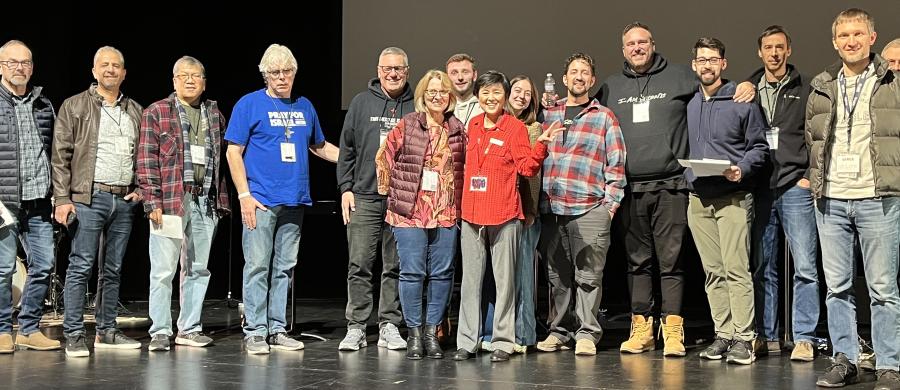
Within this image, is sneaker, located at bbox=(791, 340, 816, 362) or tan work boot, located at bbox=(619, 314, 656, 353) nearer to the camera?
sneaker, located at bbox=(791, 340, 816, 362)

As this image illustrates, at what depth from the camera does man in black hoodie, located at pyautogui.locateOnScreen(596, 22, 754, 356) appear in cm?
457

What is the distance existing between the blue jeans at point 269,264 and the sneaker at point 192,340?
238 mm

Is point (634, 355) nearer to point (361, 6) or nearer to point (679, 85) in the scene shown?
point (679, 85)

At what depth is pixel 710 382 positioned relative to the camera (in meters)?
3.89

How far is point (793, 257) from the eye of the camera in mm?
4492

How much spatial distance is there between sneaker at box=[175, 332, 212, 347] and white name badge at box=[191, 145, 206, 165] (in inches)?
33.7

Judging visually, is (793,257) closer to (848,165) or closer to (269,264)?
(848,165)

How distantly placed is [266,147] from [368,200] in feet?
1.82

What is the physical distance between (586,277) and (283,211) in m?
1.49

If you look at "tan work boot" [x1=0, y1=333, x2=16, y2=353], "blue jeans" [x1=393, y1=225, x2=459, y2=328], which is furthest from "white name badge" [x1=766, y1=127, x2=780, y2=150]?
"tan work boot" [x1=0, y1=333, x2=16, y2=353]

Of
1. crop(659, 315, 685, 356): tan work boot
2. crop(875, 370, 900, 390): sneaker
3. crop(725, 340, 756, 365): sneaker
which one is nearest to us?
crop(875, 370, 900, 390): sneaker

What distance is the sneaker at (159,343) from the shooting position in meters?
4.67

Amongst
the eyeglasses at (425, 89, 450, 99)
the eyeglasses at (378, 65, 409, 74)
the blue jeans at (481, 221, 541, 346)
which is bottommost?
the blue jeans at (481, 221, 541, 346)

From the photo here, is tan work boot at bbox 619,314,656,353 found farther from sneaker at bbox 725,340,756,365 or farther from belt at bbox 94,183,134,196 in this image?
belt at bbox 94,183,134,196
